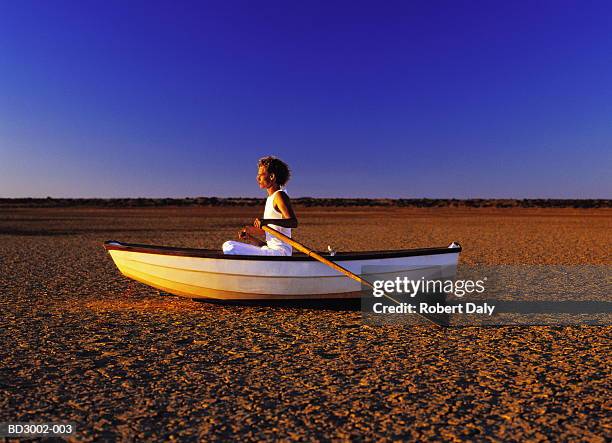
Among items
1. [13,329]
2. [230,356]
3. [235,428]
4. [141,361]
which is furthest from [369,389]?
[13,329]

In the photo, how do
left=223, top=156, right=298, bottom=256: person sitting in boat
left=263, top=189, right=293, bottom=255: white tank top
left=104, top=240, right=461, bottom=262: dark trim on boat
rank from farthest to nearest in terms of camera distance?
left=263, top=189, right=293, bottom=255: white tank top
left=223, top=156, right=298, bottom=256: person sitting in boat
left=104, top=240, right=461, bottom=262: dark trim on boat

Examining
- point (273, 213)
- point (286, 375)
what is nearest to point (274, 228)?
point (273, 213)

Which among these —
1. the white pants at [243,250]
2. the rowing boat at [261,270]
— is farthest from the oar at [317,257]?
the white pants at [243,250]

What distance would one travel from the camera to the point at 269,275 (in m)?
7.24

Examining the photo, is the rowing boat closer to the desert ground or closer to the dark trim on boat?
the dark trim on boat

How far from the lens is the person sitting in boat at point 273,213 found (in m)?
7.29

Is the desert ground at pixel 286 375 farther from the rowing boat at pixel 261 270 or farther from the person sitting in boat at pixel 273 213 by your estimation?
the person sitting in boat at pixel 273 213

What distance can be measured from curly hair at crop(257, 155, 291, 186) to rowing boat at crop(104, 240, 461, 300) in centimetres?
105

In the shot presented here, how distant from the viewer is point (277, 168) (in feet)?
24.4

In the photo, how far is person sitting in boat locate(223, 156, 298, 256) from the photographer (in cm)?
729

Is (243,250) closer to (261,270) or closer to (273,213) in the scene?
(261,270)

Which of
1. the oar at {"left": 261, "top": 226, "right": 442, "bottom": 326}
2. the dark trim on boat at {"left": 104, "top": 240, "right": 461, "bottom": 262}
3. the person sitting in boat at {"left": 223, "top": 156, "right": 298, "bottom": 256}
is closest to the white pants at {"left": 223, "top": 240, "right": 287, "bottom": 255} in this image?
the person sitting in boat at {"left": 223, "top": 156, "right": 298, "bottom": 256}

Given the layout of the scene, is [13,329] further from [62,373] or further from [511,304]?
[511,304]

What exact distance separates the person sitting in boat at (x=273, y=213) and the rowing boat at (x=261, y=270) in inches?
11.0
